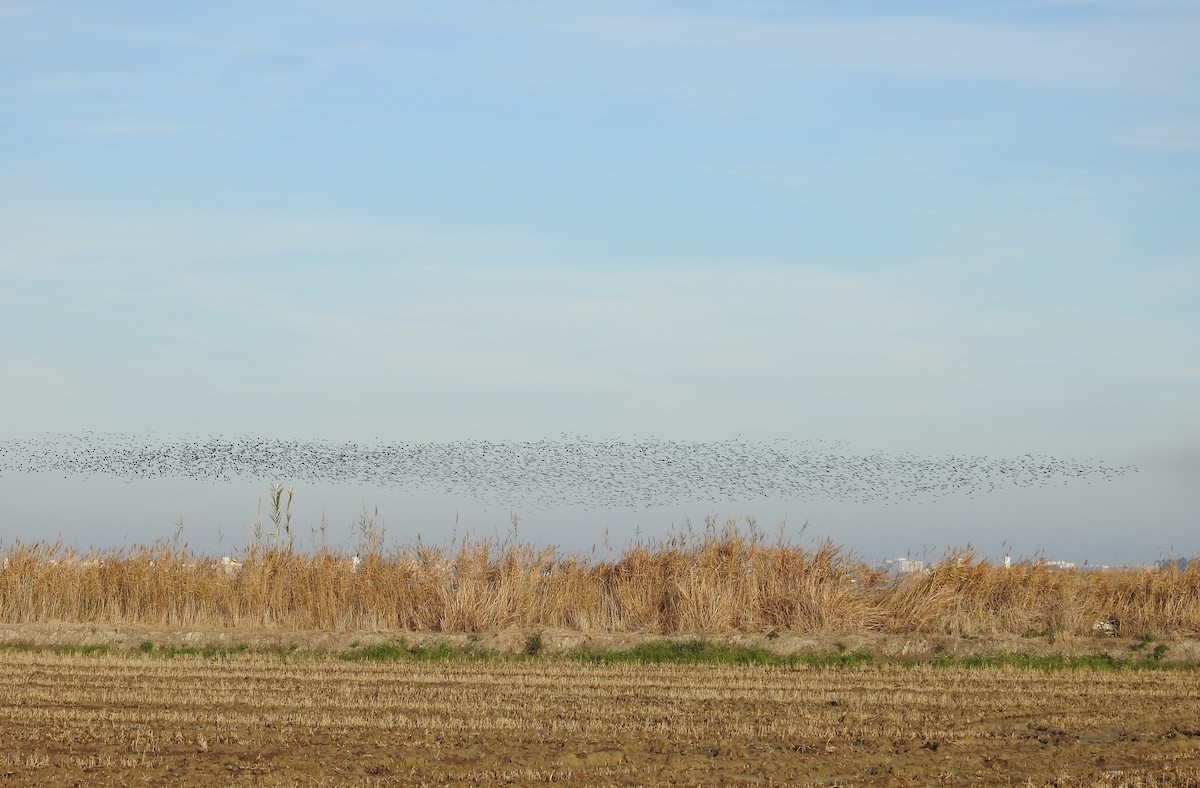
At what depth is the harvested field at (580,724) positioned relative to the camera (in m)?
9.72

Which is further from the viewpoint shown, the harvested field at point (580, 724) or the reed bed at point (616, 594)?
the reed bed at point (616, 594)

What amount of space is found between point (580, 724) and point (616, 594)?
8566 mm

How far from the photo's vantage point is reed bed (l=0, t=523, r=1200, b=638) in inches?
788

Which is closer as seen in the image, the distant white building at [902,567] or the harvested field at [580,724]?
the harvested field at [580,724]

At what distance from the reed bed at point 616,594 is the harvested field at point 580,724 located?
305 centimetres

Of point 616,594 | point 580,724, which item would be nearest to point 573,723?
point 580,724

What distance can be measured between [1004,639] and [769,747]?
9.37 m

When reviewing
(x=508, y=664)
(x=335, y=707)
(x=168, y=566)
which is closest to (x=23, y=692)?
(x=335, y=707)

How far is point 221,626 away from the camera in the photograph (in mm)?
20125

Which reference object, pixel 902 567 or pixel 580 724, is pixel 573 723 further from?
pixel 902 567

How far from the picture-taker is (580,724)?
39.1ft

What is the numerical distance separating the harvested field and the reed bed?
3054 mm

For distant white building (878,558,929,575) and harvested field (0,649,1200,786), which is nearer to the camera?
harvested field (0,649,1200,786)

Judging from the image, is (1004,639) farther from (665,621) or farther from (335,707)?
(335,707)
